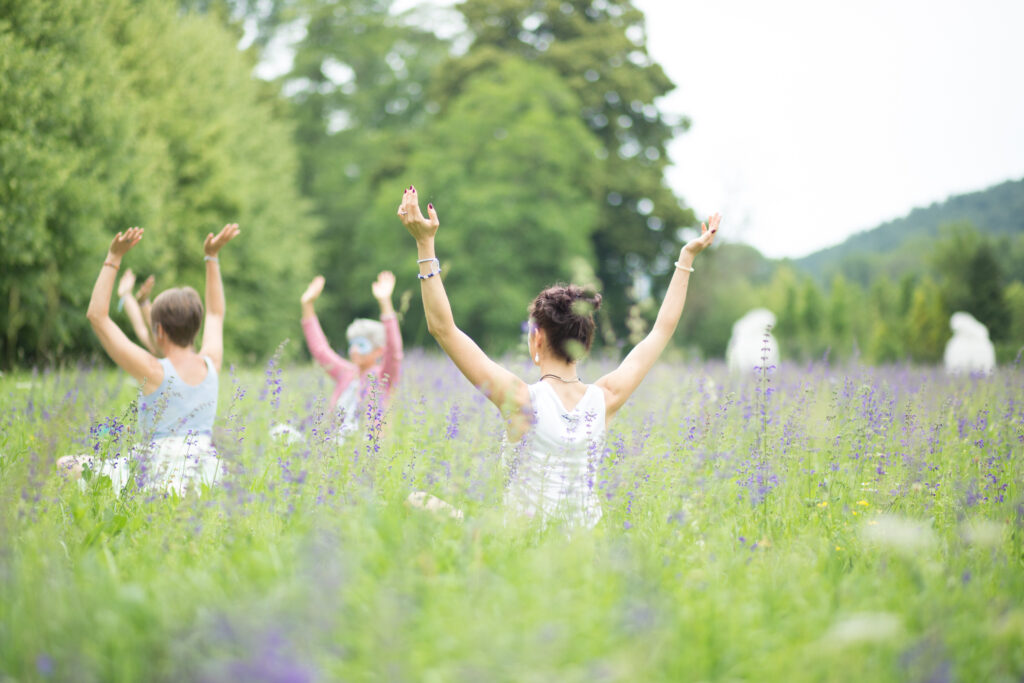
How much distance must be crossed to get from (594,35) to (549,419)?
83.4 feet

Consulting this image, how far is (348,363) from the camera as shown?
600 cm

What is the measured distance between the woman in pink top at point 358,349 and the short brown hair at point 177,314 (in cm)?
102

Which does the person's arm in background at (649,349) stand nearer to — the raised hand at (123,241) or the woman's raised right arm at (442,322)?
the woman's raised right arm at (442,322)

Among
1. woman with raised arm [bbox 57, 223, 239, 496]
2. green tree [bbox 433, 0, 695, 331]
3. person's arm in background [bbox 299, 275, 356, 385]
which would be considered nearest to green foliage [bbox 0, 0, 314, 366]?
woman with raised arm [bbox 57, 223, 239, 496]

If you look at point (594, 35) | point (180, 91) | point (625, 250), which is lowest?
point (625, 250)

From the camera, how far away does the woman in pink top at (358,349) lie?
5188 millimetres

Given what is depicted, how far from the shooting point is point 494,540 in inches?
104

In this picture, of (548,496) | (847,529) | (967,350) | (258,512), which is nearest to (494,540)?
(548,496)

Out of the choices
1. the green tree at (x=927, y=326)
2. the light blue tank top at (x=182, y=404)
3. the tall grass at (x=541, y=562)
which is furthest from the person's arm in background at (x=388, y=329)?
the green tree at (x=927, y=326)

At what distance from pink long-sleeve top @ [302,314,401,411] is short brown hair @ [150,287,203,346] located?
1.08 metres

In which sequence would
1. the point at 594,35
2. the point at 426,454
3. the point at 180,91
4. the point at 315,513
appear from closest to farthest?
1. the point at 315,513
2. the point at 426,454
3. the point at 180,91
4. the point at 594,35

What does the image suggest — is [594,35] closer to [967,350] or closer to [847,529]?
[967,350]

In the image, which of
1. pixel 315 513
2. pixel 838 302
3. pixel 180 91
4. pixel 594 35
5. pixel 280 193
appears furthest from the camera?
pixel 838 302

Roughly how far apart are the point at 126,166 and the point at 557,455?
11.8 metres
